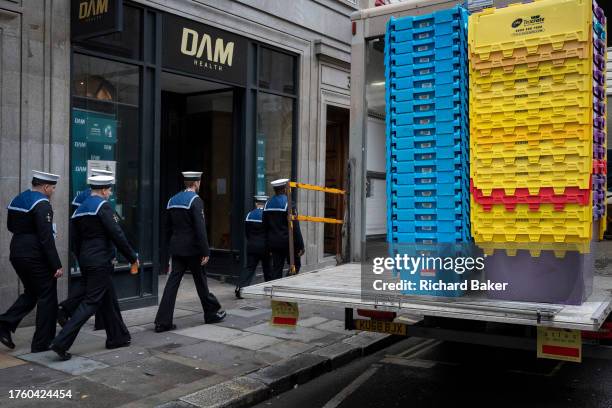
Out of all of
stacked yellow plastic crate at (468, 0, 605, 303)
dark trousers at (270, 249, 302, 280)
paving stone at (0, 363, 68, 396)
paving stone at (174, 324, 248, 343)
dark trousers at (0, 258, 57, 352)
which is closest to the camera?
stacked yellow plastic crate at (468, 0, 605, 303)

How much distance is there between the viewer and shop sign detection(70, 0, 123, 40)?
6.84 metres

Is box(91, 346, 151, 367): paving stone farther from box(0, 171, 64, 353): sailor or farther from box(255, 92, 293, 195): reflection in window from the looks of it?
box(255, 92, 293, 195): reflection in window

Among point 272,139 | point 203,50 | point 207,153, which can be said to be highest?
point 203,50

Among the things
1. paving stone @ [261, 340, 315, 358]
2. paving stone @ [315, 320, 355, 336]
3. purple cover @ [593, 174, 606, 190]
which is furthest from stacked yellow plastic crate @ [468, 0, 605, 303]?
paving stone @ [315, 320, 355, 336]

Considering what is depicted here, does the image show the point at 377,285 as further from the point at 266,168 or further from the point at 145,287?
the point at 266,168

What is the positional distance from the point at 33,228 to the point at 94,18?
2.67 m

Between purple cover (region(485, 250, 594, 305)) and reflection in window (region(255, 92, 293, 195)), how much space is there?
21.4ft

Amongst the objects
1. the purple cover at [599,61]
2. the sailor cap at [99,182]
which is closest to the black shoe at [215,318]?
the sailor cap at [99,182]

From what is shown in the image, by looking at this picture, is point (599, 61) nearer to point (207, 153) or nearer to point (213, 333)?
point (213, 333)

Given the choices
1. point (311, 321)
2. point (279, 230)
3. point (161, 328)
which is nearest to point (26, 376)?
point (161, 328)

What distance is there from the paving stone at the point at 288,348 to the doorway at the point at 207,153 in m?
4.00

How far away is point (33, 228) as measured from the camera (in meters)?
6.07

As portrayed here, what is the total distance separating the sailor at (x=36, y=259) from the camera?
6004 mm

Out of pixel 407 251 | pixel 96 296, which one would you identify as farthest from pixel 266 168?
pixel 407 251
